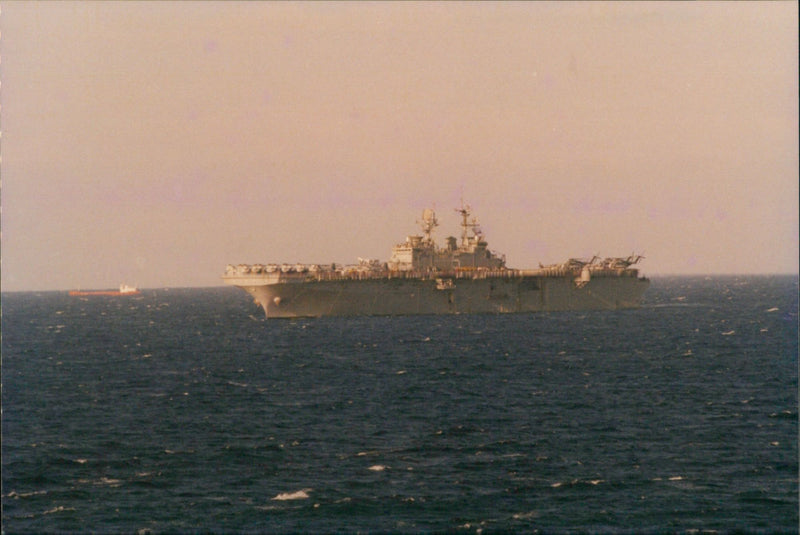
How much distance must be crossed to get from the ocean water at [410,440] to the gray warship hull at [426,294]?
16697mm

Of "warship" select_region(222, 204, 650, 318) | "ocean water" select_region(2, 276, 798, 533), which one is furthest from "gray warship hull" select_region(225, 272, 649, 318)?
"ocean water" select_region(2, 276, 798, 533)

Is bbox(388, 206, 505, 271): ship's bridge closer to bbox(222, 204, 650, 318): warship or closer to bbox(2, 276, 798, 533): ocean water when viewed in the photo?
bbox(222, 204, 650, 318): warship

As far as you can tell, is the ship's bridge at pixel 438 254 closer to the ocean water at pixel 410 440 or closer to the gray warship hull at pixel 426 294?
the gray warship hull at pixel 426 294

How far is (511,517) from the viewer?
20.6 m

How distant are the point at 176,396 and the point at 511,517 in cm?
2380

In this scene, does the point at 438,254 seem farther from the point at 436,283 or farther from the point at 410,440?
the point at 410,440

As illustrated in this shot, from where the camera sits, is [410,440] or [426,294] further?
[426,294]

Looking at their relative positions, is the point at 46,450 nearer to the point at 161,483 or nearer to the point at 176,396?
the point at 161,483

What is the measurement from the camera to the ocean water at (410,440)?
68.9 ft

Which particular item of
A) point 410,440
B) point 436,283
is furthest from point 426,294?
point 410,440

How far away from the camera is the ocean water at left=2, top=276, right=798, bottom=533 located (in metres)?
21.0

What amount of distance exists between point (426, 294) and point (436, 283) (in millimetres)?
1446

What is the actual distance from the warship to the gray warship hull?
92 mm

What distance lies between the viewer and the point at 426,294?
3086 inches
